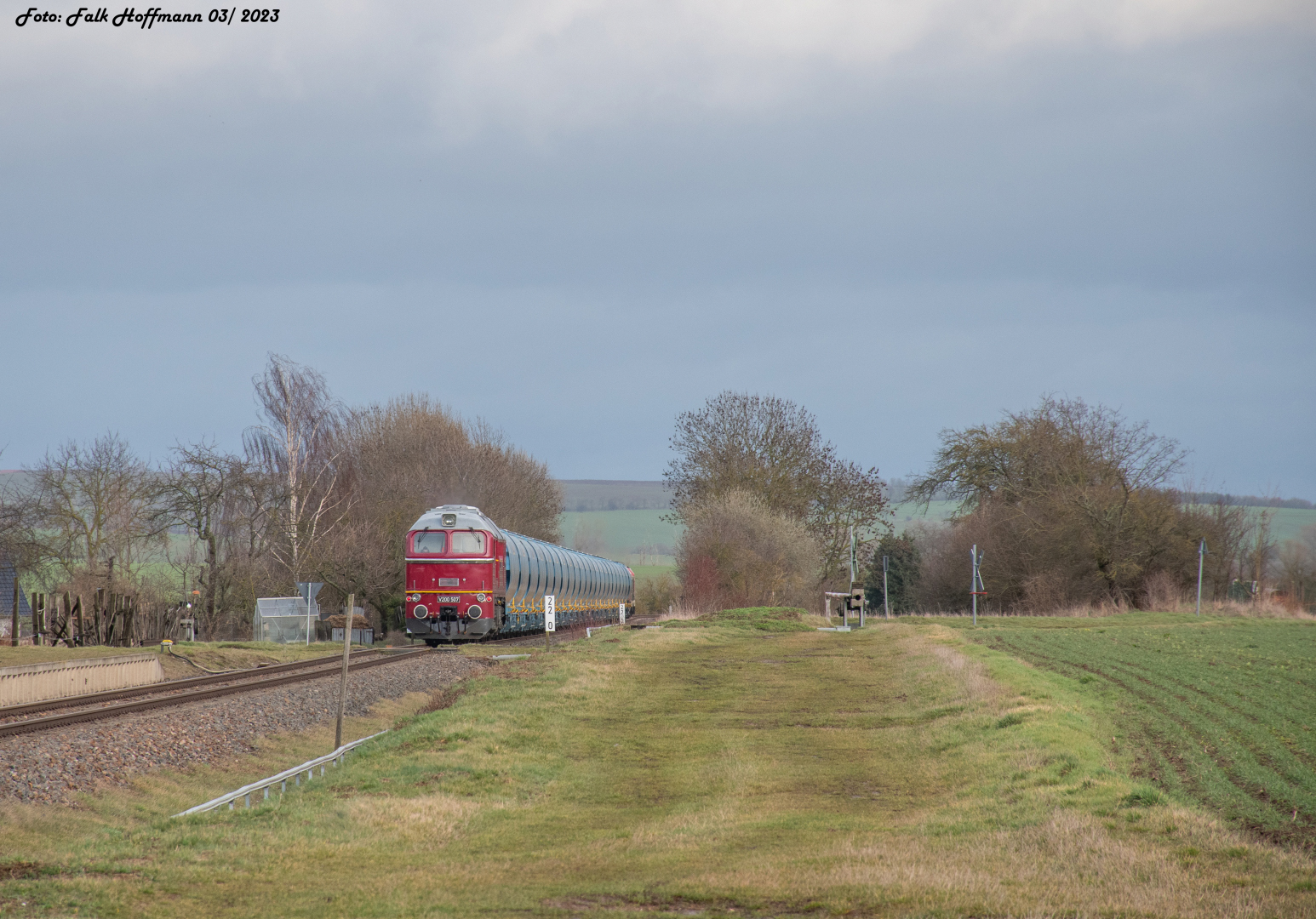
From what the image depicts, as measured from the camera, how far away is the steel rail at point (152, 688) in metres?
A: 19.2

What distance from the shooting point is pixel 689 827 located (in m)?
10.8

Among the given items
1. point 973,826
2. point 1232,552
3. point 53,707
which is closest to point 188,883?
point 973,826

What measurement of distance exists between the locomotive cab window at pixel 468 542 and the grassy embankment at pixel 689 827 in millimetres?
13944

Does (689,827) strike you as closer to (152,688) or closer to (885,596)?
(152,688)

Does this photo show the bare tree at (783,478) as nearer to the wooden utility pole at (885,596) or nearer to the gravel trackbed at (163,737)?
the wooden utility pole at (885,596)

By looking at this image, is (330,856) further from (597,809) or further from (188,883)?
(597,809)

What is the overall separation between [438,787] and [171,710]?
804 cm

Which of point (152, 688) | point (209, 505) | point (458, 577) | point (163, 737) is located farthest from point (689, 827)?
point (209, 505)

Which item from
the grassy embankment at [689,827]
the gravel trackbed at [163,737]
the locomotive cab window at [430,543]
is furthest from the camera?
the locomotive cab window at [430,543]

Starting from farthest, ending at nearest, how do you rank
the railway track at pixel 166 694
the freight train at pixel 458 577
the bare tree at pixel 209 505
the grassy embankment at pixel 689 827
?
the bare tree at pixel 209 505
the freight train at pixel 458 577
the railway track at pixel 166 694
the grassy embankment at pixel 689 827

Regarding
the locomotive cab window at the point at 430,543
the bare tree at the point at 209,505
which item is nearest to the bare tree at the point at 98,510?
the bare tree at the point at 209,505

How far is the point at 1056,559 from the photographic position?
59.1m

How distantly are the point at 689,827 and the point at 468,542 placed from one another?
2425cm

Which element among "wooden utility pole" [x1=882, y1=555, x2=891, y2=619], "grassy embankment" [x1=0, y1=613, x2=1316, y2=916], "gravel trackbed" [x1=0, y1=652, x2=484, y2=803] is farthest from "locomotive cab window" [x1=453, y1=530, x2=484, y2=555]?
"wooden utility pole" [x1=882, y1=555, x2=891, y2=619]
